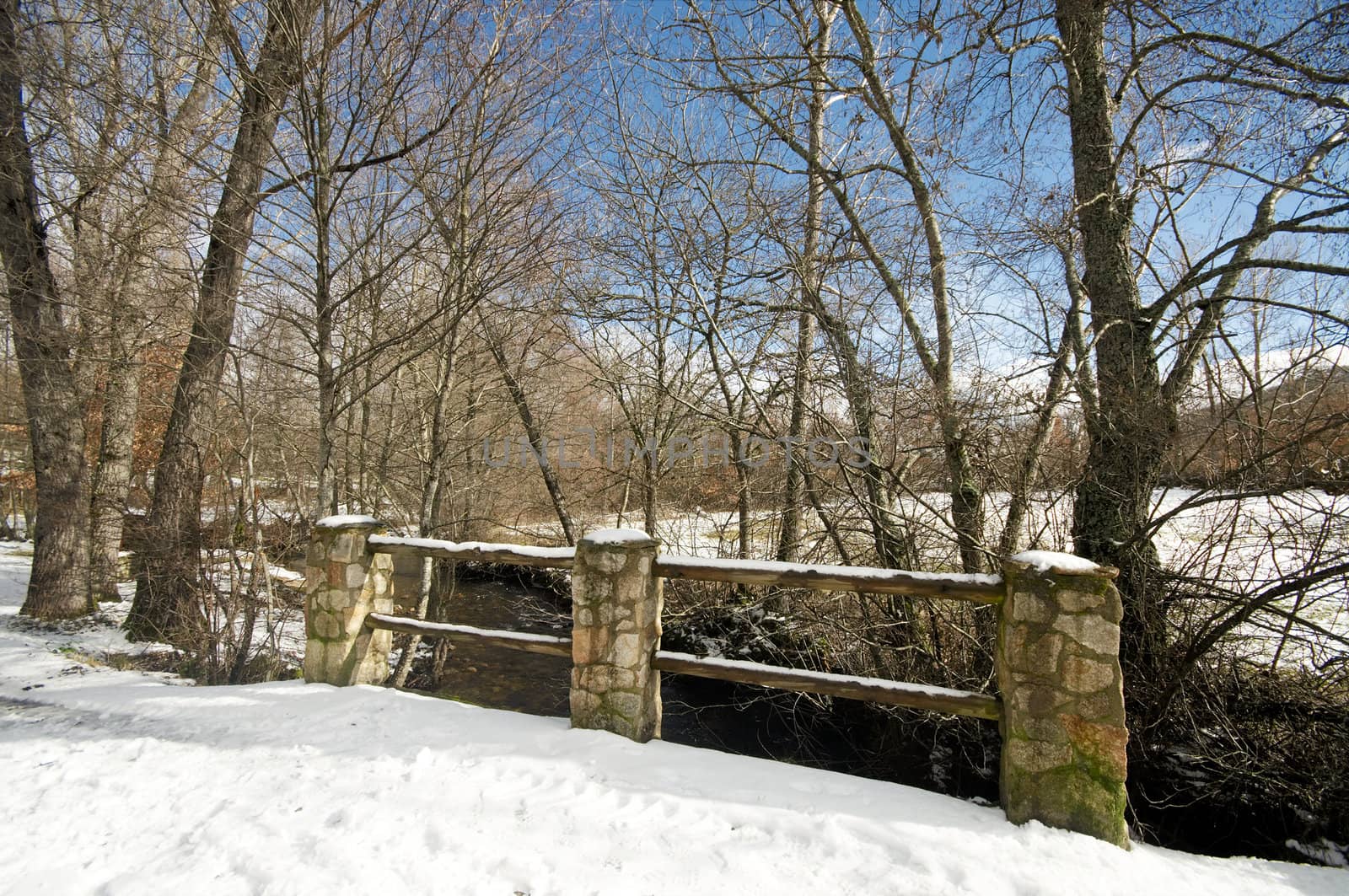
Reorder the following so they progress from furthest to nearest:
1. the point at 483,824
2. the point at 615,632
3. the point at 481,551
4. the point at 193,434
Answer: the point at 193,434, the point at 481,551, the point at 615,632, the point at 483,824

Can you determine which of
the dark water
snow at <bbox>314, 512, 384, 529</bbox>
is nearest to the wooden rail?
snow at <bbox>314, 512, 384, 529</bbox>

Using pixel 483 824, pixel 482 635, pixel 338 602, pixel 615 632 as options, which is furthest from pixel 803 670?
pixel 338 602

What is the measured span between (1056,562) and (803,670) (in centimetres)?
133

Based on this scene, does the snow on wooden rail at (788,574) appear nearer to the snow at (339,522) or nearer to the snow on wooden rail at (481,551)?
the snow on wooden rail at (481,551)

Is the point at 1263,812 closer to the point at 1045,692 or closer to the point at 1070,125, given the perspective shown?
the point at 1045,692

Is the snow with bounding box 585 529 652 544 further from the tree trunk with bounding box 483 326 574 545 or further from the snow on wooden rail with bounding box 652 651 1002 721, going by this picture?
the tree trunk with bounding box 483 326 574 545

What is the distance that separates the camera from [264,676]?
582 centimetres

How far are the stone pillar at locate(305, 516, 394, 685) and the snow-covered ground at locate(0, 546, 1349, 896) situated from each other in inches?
22.4

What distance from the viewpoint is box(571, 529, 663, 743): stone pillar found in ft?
10.7

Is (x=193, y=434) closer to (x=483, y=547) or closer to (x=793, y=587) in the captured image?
(x=483, y=547)

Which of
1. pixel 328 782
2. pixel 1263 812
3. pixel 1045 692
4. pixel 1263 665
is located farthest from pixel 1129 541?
pixel 328 782

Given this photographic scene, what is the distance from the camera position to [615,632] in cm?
326

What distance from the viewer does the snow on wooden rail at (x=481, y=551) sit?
352cm

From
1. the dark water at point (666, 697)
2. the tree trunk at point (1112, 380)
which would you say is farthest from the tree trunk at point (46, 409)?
the tree trunk at point (1112, 380)
